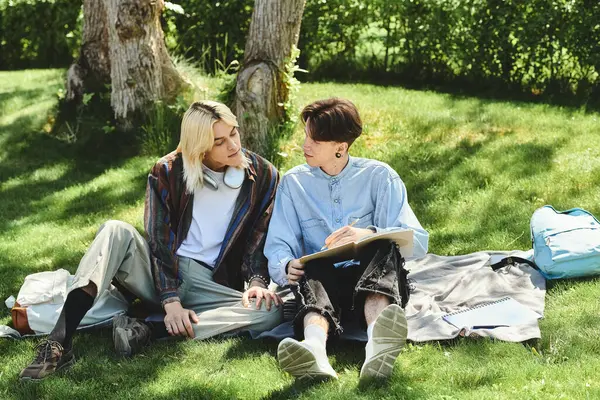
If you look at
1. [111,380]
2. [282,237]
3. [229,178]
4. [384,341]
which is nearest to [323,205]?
[282,237]

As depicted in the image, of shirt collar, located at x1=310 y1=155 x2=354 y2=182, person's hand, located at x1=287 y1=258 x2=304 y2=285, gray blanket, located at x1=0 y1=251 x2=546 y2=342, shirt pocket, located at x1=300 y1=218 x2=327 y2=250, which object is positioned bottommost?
gray blanket, located at x1=0 y1=251 x2=546 y2=342

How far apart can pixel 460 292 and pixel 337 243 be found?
3.50ft

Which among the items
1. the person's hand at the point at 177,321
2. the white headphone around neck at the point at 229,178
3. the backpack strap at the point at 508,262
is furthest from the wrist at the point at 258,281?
the backpack strap at the point at 508,262

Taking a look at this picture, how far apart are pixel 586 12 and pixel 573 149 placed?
6.57 feet

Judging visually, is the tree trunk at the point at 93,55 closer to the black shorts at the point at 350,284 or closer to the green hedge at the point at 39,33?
the green hedge at the point at 39,33

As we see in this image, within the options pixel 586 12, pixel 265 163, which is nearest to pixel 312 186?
pixel 265 163

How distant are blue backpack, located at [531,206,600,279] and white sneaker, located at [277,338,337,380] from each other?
1.79m

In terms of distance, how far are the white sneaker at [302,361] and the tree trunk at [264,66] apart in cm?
365

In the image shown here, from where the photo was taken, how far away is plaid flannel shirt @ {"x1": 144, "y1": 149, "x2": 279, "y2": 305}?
474cm

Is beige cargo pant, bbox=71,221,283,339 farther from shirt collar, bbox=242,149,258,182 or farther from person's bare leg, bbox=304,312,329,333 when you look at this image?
shirt collar, bbox=242,149,258,182

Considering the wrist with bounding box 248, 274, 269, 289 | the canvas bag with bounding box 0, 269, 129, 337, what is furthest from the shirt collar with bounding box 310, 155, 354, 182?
the canvas bag with bounding box 0, 269, 129, 337

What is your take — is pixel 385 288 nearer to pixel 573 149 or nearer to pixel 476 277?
pixel 476 277

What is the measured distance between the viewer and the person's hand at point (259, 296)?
15.2ft

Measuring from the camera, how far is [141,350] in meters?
4.59
